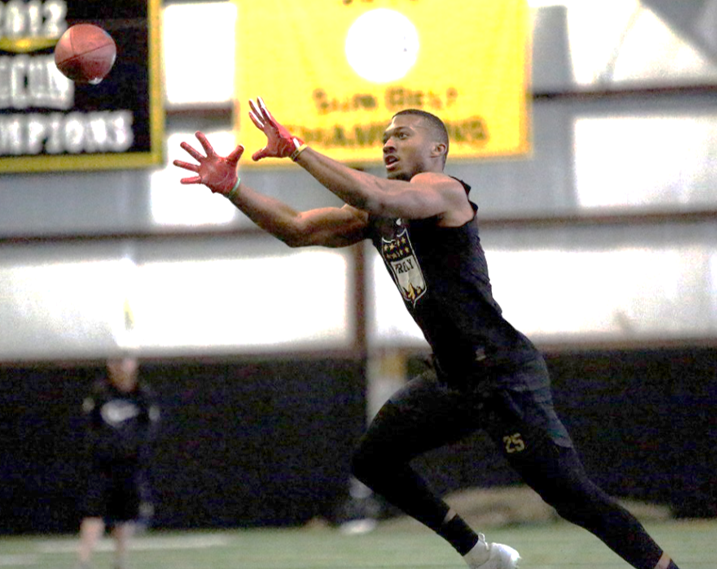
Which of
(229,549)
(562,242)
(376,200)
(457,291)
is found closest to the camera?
(376,200)

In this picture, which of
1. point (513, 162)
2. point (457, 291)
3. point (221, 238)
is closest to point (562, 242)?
point (513, 162)

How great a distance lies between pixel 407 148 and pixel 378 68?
5.93 m

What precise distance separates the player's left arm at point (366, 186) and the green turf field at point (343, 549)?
3.99 m

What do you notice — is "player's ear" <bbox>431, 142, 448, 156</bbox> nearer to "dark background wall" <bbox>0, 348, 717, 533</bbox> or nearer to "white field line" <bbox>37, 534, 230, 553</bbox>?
"white field line" <bbox>37, 534, 230, 553</bbox>

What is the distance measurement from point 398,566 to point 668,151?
5315mm

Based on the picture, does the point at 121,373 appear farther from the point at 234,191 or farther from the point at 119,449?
the point at 234,191

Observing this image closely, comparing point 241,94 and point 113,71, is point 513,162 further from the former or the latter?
point 113,71

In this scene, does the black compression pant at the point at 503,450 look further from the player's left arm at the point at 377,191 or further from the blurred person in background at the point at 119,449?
the blurred person in background at the point at 119,449

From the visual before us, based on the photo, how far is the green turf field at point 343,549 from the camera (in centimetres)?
855

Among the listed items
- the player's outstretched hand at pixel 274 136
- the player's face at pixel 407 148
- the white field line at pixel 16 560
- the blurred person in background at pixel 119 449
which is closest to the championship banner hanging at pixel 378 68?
the blurred person in background at pixel 119 449

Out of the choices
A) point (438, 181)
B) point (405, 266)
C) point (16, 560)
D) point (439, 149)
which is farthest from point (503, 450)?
point (16, 560)

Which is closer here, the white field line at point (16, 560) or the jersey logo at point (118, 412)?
the jersey logo at point (118, 412)

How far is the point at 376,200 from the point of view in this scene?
4645mm

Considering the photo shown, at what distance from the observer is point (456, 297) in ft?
16.7
